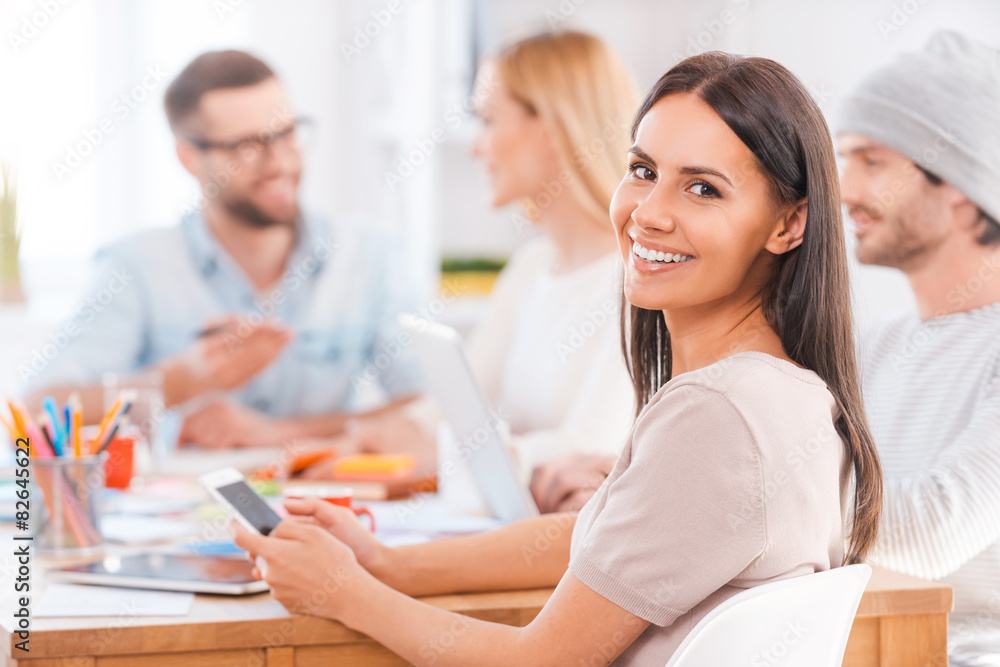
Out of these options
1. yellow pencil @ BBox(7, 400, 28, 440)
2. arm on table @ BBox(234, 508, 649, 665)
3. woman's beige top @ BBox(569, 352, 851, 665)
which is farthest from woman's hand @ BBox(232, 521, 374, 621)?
yellow pencil @ BBox(7, 400, 28, 440)

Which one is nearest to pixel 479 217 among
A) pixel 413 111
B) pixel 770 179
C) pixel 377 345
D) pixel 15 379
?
pixel 413 111

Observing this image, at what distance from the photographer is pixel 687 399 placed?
0.82 meters

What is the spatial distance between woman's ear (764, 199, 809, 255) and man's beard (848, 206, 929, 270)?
0.52m

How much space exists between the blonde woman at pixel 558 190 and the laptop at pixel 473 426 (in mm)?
303

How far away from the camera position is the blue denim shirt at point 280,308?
7.22ft

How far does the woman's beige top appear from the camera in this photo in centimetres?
79

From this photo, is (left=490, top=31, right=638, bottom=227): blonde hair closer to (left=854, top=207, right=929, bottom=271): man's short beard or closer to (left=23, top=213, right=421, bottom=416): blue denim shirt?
(left=854, top=207, right=929, bottom=271): man's short beard

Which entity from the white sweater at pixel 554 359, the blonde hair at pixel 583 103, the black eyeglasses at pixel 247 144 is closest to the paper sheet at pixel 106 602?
the white sweater at pixel 554 359

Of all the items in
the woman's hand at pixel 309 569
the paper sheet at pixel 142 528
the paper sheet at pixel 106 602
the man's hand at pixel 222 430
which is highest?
the woman's hand at pixel 309 569

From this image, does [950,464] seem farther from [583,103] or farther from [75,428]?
[75,428]

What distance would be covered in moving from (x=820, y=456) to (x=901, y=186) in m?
0.67

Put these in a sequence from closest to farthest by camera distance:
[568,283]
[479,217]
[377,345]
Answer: [568,283] → [377,345] → [479,217]

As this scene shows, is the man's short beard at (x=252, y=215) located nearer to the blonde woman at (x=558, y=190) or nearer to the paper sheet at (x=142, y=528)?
the blonde woman at (x=558, y=190)

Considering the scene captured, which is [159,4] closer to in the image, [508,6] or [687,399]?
[508,6]
